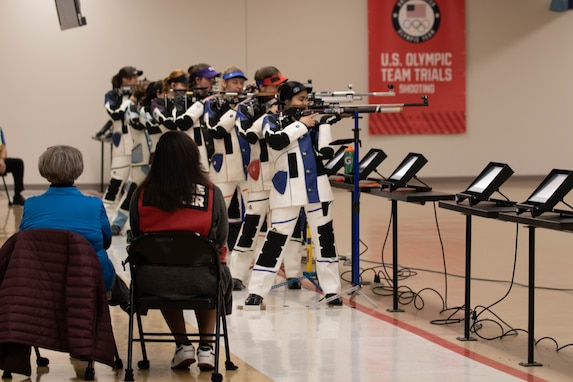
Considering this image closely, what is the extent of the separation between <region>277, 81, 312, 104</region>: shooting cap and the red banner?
1073cm

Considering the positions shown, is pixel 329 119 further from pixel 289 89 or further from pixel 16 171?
pixel 16 171

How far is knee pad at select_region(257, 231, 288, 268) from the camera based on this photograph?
7.43 m

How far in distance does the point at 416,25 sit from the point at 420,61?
0.64 m

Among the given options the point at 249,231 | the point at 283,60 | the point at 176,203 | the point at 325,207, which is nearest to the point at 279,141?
the point at 325,207

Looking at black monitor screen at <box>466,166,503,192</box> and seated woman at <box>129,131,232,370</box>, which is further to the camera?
black monitor screen at <box>466,166,503,192</box>

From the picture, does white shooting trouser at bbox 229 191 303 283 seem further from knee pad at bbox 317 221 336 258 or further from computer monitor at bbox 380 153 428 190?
computer monitor at bbox 380 153 428 190

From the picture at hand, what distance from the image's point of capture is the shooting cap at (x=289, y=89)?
296 inches

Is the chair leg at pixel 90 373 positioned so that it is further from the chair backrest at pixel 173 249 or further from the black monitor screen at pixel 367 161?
the black monitor screen at pixel 367 161

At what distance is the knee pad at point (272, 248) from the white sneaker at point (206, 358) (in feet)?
5.87

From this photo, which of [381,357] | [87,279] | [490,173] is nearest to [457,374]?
[381,357]

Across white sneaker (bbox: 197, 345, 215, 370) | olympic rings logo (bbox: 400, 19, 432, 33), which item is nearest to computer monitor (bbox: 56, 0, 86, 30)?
olympic rings logo (bbox: 400, 19, 432, 33)

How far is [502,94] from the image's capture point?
61.9 ft

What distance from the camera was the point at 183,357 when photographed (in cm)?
567

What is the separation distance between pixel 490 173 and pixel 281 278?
2694mm
